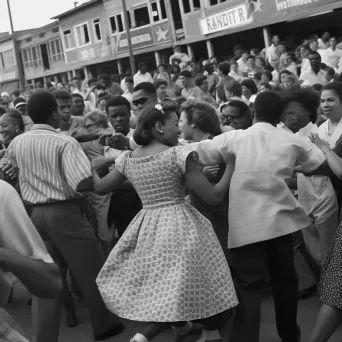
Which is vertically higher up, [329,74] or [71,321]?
[329,74]

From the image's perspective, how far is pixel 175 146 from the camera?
4.27 meters

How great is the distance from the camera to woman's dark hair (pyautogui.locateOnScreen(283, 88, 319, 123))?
18.0 feet

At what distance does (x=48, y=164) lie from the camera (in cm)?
496

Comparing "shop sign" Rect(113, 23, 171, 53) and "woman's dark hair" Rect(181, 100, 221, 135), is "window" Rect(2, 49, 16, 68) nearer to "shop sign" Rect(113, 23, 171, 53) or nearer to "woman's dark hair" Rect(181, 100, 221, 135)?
"shop sign" Rect(113, 23, 171, 53)

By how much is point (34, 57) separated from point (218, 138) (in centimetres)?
4890

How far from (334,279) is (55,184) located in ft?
7.07

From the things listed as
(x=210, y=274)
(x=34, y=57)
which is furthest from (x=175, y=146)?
(x=34, y=57)

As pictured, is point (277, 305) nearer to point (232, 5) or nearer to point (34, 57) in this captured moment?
point (232, 5)

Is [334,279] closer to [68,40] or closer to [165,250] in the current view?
[165,250]

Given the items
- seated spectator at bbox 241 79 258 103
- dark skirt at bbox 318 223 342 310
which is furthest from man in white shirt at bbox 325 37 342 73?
dark skirt at bbox 318 223 342 310

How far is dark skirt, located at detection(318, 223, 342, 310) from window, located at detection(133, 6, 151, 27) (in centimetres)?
3296

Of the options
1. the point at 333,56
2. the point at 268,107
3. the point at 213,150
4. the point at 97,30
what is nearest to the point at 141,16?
the point at 97,30

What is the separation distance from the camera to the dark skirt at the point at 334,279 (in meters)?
3.82

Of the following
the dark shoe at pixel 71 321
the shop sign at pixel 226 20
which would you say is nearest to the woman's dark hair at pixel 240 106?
the dark shoe at pixel 71 321
